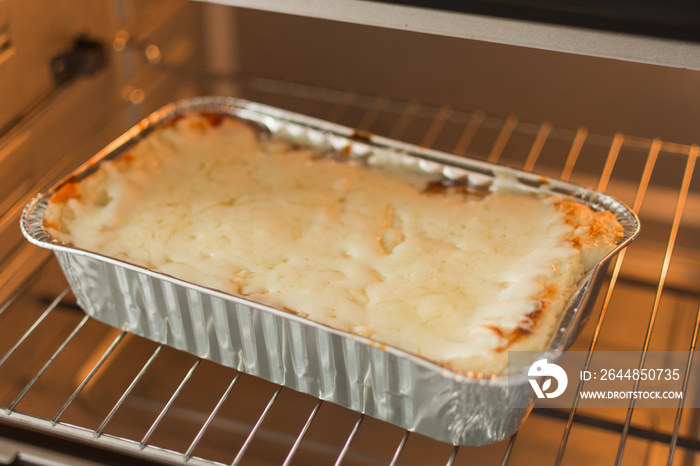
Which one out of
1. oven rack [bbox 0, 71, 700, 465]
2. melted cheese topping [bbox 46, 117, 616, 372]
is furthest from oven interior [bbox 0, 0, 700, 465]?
melted cheese topping [bbox 46, 117, 616, 372]

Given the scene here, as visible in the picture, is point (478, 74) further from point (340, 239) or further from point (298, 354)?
point (298, 354)

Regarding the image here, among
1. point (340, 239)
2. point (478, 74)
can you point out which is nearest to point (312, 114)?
point (478, 74)

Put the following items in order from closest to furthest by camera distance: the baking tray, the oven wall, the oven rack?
the baking tray < the oven rack < the oven wall

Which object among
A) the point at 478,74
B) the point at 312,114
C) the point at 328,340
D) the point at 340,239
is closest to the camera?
the point at 328,340

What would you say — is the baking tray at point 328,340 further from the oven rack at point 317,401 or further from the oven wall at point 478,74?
the oven wall at point 478,74

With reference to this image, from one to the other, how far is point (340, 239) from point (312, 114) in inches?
26.8

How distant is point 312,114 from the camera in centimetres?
169

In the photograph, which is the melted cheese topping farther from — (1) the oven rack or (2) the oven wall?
(2) the oven wall

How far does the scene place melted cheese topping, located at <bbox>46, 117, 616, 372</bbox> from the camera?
92 centimetres

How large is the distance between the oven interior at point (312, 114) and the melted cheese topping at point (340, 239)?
128 mm

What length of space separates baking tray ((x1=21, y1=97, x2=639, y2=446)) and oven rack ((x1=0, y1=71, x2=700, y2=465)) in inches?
1.4

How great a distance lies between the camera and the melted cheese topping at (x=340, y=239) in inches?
36.3

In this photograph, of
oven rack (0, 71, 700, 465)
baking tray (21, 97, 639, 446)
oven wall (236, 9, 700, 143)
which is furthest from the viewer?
oven wall (236, 9, 700, 143)

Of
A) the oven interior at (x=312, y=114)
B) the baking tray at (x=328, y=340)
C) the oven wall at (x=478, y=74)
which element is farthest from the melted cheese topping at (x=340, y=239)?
the oven wall at (x=478, y=74)
